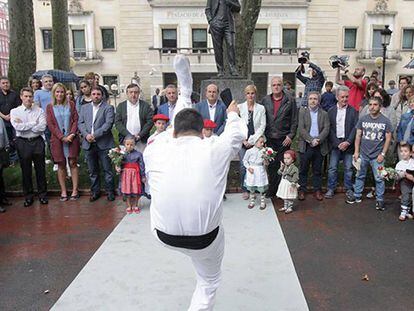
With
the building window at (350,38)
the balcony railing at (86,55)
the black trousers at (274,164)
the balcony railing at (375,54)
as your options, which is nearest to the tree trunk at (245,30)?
the black trousers at (274,164)

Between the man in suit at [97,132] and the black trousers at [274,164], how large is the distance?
276cm

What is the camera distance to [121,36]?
110 feet

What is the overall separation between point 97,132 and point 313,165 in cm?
375

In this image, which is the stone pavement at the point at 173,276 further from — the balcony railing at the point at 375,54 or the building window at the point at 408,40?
the building window at the point at 408,40

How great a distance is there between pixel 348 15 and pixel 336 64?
91.9 feet

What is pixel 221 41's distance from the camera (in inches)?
324

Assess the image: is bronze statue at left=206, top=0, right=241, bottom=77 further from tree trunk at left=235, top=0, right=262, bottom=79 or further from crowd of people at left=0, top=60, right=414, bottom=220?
tree trunk at left=235, top=0, right=262, bottom=79

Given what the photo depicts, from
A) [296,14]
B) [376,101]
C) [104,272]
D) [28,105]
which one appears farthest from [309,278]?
[296,14]

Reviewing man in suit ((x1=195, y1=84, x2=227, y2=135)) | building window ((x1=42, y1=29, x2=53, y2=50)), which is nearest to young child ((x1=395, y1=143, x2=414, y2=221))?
man in suit ((x1=195, y1=84, x2=227, y2=135))

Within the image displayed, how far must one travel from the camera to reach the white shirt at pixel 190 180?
9.08ft

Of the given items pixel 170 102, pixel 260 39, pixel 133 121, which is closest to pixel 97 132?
pixel 133 121

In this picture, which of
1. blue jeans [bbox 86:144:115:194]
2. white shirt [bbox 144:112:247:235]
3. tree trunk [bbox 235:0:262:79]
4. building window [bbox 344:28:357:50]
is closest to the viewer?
white shirt [bbox 144:112:247:235]

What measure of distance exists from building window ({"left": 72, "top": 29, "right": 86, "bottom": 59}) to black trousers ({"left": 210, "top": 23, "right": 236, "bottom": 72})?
92.7 feet

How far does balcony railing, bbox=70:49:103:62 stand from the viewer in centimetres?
3359
